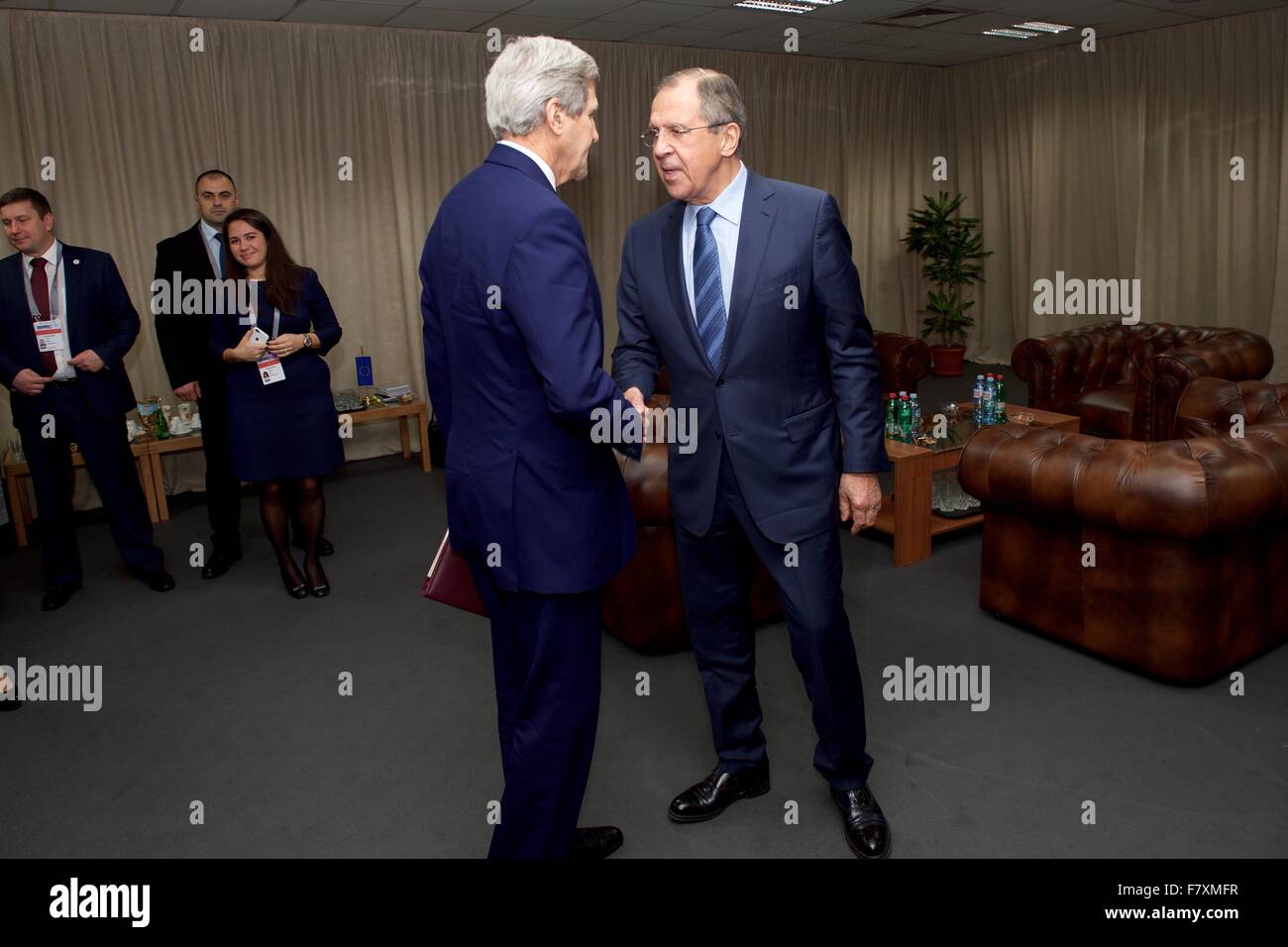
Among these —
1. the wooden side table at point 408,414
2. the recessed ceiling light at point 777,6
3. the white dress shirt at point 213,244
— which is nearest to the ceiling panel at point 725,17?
the recessed ceiling light at point 777,6

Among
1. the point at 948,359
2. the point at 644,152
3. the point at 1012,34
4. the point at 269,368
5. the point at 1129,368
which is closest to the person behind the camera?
the point at 269,368

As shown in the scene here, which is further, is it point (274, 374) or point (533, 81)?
point (274, 374)

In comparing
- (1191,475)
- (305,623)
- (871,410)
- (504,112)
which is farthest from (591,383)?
(305,623)

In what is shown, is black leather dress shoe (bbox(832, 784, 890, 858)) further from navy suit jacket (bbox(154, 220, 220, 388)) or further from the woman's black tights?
navy suit jacket (bbox(154, 220, 220, 388))

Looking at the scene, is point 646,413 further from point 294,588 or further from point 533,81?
point 294,588

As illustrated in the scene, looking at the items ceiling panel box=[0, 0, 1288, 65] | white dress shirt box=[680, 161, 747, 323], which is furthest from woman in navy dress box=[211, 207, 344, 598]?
ceiling panel box=[0, 0, 1288, 65]

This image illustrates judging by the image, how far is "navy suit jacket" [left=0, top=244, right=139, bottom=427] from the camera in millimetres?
4137

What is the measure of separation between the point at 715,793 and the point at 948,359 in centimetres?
763

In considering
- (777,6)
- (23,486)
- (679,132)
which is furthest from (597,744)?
(777,6)

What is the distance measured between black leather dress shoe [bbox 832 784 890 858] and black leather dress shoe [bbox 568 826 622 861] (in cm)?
56

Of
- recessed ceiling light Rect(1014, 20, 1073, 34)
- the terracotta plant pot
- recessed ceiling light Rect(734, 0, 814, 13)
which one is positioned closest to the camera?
recessed ceiling light Rect(734, 0, 814, 13)

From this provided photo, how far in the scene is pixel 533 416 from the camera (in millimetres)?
1764

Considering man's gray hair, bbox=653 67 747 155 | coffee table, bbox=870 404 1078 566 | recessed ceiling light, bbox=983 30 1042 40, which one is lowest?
coffee table, bbox=870 404 1078 566

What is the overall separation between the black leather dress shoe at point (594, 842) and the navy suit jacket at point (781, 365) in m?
0.80
